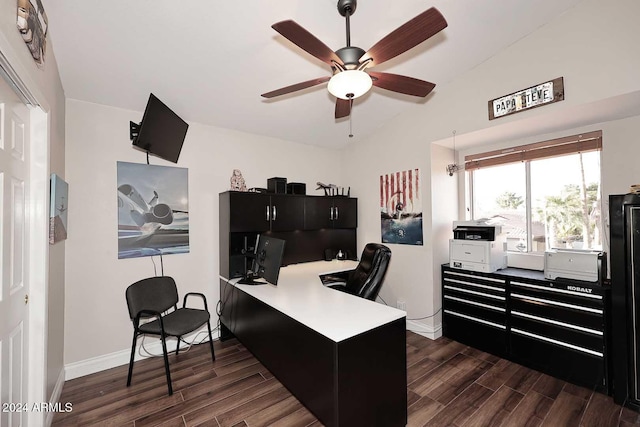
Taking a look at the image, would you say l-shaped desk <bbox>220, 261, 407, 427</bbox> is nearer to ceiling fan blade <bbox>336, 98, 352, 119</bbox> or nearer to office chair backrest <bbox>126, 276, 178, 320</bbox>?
office chair backrest <bbox>126, 276, 178, 320</bbox>

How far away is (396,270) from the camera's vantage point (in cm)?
385

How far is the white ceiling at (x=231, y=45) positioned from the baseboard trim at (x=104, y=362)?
2.57 metres

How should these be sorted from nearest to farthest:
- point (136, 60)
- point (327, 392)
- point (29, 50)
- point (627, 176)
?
point (29, 50)
point (327, 392)
point (136, 60)
point (627, 176)

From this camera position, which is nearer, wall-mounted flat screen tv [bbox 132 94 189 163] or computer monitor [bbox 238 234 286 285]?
wall-mounted flat screen tv [bbox 132 94 189 163]

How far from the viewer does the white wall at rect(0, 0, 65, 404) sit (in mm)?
1231

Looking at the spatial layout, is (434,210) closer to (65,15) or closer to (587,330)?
(587,330)

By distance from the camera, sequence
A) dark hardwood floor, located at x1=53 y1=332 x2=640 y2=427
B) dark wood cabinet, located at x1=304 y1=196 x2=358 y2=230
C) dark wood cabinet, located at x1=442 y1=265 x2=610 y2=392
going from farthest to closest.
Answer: dark wood cabinet, located at x1=304 y1=196 x2=358 y2=230, dark wood cabinet, located at x1=442 y1=265 x2=610 y2=392, dark hardwood floor, located at x1=53 y1=332 x2=640 y2=427

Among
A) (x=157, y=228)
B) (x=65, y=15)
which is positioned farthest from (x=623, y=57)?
(x=157, y=228)

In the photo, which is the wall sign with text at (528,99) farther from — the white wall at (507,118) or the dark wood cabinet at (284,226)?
the dark wood cabinet at (284,226)

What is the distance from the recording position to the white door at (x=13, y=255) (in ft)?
4.35

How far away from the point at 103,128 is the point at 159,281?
5.47 ft

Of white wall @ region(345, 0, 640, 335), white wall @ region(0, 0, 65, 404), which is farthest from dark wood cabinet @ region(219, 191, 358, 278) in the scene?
white wall @ region(0, 0, 65, 404)

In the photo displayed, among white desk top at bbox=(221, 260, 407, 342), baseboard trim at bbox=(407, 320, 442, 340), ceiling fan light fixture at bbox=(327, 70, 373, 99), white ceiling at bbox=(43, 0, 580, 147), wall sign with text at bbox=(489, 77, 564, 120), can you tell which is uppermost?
white ceiling at bbox=(43, 0, 580, 147)

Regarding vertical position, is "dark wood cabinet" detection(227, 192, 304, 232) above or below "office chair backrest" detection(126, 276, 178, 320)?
above
